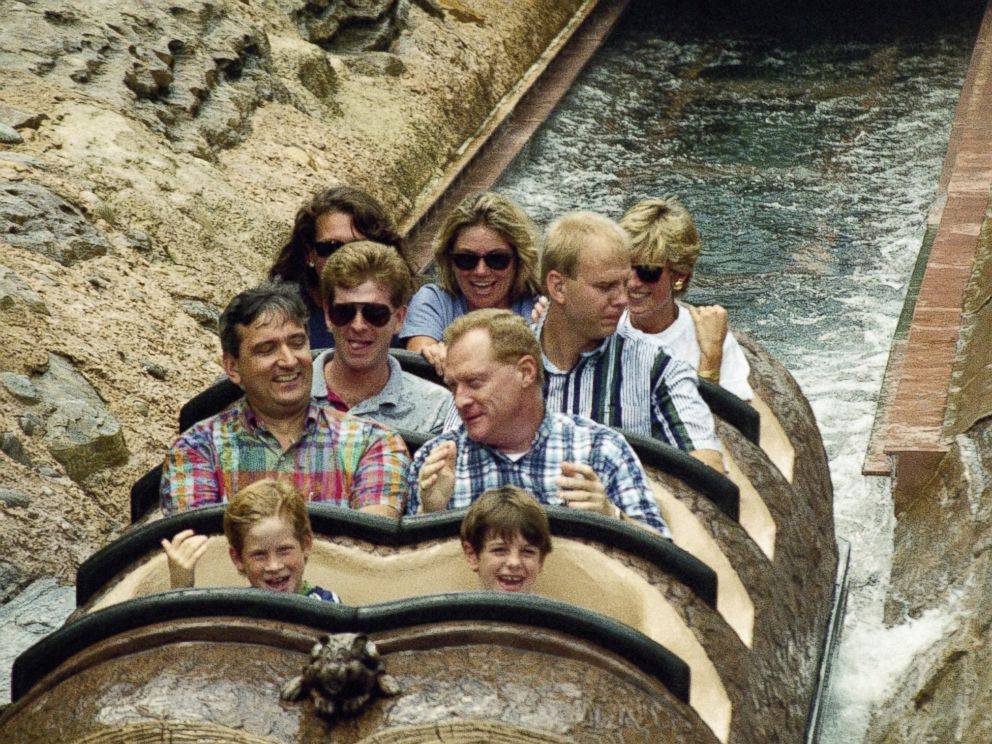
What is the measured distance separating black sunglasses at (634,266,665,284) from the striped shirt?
0.44 metres

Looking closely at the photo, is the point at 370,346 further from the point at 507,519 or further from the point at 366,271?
the point at 507,519

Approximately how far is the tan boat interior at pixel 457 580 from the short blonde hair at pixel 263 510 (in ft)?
0.83

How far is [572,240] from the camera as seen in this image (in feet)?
13.5

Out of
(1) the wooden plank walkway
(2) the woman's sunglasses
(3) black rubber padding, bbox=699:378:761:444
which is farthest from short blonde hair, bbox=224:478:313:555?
(1) the wooden plank walkway

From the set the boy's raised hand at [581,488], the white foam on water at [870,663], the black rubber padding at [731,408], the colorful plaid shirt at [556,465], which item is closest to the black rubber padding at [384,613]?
the boy's raised hand at [581,488]

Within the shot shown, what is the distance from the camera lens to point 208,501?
3906 millimetres

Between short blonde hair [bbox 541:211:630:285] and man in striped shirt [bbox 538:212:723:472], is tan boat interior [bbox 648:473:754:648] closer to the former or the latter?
man in striped shirt [bbox 538:212:723:472]

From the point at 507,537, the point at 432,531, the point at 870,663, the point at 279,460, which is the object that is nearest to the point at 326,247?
the point at 279,460

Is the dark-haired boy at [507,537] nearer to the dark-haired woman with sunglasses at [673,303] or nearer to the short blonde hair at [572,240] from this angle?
the short blonde hair at [572,240]

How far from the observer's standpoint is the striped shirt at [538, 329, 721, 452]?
4207 millimetres

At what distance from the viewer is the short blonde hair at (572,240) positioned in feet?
13.4

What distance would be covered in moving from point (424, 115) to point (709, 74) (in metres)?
3.08

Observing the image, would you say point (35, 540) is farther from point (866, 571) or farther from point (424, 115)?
point (424, 115)

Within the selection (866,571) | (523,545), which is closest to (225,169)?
(866,571)
